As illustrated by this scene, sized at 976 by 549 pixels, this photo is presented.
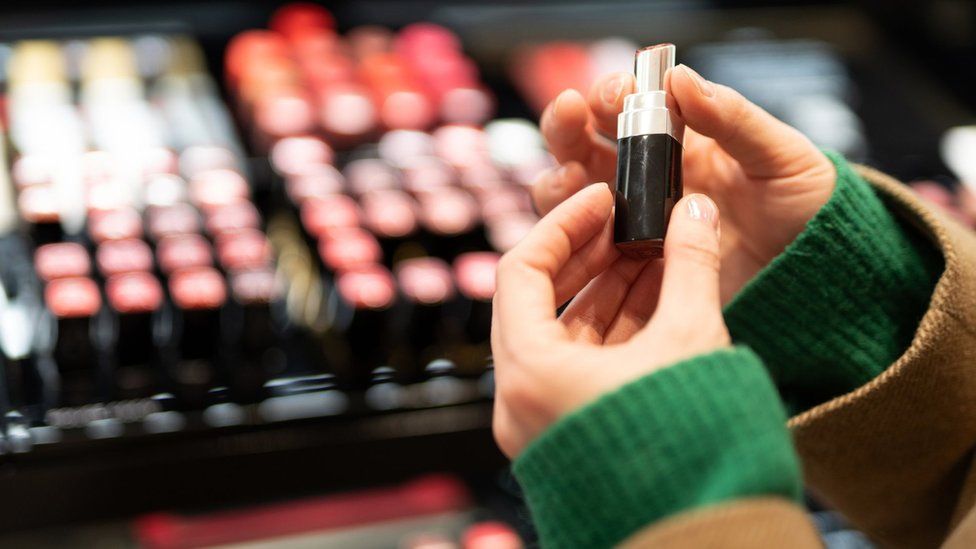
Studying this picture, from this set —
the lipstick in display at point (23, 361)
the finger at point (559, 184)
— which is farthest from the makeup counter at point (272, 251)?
the finger at point (559, 184)

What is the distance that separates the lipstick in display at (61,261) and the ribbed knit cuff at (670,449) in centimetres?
69

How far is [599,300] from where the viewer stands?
54 cm

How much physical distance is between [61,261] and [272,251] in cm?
21

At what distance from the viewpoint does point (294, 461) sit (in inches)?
34.5

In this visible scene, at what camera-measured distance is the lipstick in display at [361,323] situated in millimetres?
938

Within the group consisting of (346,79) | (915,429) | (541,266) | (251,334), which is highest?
(346,79)

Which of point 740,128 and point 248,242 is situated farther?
point 248,242

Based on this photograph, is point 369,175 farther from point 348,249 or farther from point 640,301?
point 640,301

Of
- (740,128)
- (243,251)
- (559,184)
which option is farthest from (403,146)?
(740,128)

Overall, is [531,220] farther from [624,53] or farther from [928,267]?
[928,267]

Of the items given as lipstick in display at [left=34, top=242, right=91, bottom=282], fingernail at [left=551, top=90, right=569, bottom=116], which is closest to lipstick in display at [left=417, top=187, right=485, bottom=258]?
lipstick in display at [left=34, top=242, right=91, bottom=282]

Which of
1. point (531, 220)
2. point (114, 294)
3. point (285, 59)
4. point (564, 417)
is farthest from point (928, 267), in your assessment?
point (285, 59)

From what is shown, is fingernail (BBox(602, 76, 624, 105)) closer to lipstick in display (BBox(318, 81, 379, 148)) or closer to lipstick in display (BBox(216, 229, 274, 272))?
lipstick in display (BBox(216, 229, 274, 272))

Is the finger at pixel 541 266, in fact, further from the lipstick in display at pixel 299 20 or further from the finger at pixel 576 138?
the lipstick in display at pixel 299 20
